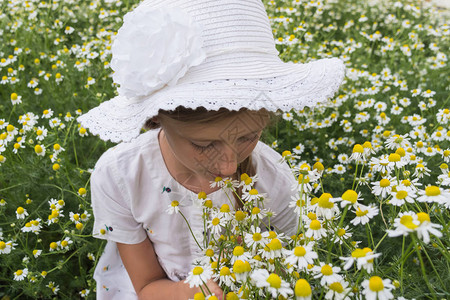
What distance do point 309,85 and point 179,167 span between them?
500 millimetres

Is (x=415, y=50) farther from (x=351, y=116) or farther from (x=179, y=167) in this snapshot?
(x=179, y=167)

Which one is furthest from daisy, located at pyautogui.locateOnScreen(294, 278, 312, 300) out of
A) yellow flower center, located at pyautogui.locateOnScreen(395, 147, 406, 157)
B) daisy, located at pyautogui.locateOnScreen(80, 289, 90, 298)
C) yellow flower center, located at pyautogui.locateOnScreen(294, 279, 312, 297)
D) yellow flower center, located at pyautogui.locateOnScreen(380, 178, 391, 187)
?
daisy, located at pyautogui.locateOnScreen(80, 289, 90, 298)

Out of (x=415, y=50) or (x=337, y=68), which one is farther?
(x=415, y=50)

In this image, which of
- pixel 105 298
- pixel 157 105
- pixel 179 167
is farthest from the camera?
pixel 105 298

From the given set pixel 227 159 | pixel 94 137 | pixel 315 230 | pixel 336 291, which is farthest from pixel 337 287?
pixel 94 137

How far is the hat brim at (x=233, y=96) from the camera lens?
0.85 m

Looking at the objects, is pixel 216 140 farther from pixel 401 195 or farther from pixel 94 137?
pixel 94 137

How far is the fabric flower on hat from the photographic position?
2.82 feet

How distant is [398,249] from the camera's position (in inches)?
63.2

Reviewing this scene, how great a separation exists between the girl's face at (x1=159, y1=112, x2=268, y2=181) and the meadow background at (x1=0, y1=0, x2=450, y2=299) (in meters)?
0.29

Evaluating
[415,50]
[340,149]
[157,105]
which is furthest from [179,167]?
[415,50]

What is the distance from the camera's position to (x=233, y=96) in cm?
86

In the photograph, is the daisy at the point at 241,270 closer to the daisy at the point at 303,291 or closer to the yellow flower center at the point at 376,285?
the daisy at the point at 303,291

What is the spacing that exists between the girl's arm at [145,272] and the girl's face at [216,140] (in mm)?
449
